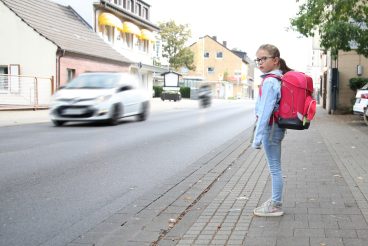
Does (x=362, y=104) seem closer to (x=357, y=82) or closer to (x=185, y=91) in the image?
(x=357, y=82)

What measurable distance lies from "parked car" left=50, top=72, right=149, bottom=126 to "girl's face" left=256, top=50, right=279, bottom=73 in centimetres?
1230

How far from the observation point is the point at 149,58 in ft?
182

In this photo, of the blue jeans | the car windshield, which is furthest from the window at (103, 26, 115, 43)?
the blue jeans

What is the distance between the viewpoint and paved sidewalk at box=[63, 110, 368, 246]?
14.7ft

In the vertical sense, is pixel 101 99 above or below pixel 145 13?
below

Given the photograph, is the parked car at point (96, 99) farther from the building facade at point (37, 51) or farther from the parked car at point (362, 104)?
the building facade at point (37, 51)

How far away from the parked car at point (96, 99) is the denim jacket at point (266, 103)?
40.5ft

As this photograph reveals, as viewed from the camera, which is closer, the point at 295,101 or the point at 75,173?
the point at 295,101

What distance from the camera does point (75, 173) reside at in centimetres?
808

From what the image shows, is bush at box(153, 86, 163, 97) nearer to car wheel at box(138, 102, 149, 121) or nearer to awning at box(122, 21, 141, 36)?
awning at box(122, 21, 141, 36)

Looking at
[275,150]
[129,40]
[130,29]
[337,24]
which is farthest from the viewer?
[129,40]

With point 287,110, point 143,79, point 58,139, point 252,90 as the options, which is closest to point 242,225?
point 287,110

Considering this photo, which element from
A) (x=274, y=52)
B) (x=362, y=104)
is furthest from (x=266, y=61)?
(x=362, y=104)

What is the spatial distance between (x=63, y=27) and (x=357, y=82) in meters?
19.6
